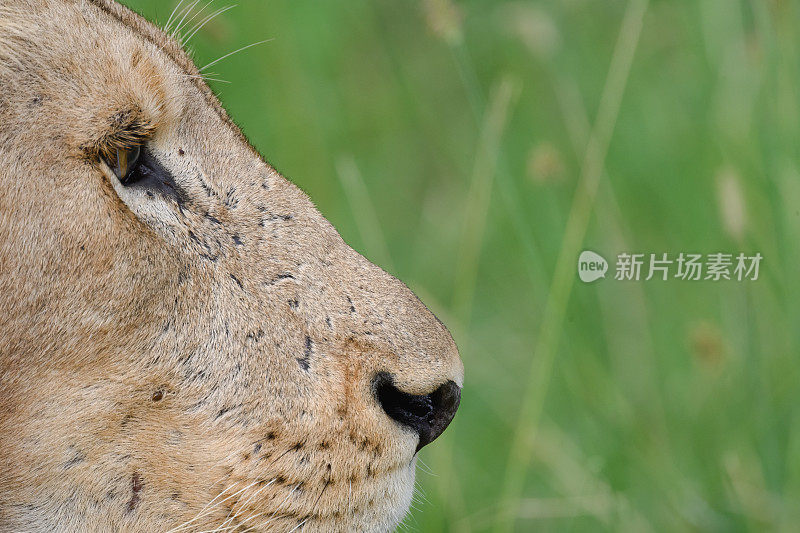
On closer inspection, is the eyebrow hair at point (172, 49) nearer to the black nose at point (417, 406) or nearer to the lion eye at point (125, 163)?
the lion eye at point (125, 163)

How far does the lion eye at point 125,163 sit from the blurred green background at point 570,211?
3.20 feet

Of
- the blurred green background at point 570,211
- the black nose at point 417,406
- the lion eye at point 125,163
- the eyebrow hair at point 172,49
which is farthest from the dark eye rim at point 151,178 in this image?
the blurred green background at point 570,211

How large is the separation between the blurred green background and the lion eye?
98cm

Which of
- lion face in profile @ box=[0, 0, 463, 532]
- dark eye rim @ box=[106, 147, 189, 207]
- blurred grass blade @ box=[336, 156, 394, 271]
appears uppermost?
blurred grass blade @ box=[336, 156, 394, 271]

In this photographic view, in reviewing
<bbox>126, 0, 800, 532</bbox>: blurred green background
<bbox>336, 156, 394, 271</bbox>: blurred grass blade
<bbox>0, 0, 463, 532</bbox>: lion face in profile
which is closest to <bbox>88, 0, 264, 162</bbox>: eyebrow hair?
<bbox>0, 0, 463, 532</bbox>: lion face in profile

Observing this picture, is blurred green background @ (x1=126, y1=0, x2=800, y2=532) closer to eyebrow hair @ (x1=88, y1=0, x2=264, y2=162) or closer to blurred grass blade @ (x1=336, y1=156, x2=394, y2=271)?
blurred grass blade @ (x1=336, y1=156, x2=394, y2=271)

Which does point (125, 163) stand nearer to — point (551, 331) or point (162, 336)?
point (162, 336)

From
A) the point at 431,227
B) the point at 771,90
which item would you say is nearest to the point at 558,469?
the point at 771,90

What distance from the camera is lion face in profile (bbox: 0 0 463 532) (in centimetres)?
204

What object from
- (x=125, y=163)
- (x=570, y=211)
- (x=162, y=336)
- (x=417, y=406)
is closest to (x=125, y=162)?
(x=125, y=163)

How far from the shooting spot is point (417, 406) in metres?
2.24

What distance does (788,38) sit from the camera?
10.8 feet

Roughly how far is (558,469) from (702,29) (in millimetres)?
2245

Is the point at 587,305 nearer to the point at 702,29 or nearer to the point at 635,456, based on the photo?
the point at 635,456
